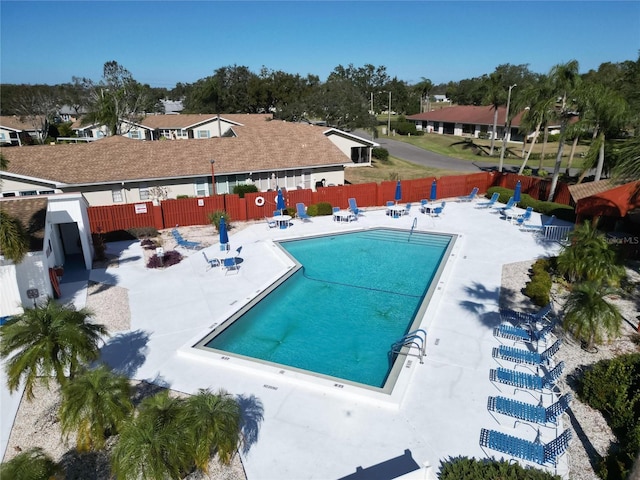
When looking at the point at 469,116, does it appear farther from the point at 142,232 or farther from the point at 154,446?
the point at 154,446

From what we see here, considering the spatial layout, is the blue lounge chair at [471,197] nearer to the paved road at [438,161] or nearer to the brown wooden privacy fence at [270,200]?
the brown wooden privacy fence at [270,200]

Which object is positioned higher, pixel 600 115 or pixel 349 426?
pixel 600 115

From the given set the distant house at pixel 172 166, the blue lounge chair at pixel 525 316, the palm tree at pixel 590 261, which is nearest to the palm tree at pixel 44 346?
the blue lounge chair at pixel 525 316

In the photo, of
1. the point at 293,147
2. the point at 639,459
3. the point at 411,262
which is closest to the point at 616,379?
the point at 639,459

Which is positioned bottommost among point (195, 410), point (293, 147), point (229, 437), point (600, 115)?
point (229, 437)

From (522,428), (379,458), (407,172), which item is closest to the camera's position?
(379,458)

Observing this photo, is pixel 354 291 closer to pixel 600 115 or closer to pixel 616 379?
pixel 616 379
